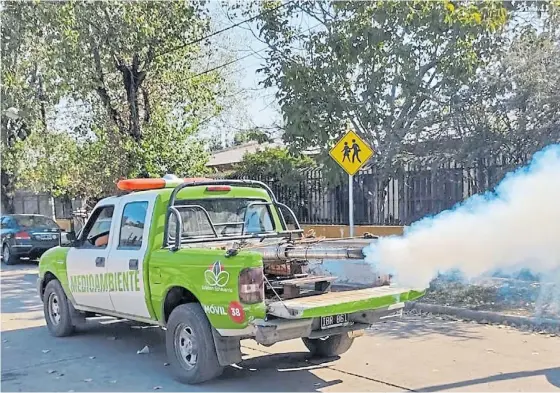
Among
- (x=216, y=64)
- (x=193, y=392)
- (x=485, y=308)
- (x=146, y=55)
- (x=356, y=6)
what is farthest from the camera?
(x=216, y=64)

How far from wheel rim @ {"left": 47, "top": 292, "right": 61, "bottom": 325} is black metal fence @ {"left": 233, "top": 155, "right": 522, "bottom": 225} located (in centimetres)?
770

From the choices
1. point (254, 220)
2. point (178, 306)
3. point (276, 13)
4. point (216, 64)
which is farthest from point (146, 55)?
point (178, 306)

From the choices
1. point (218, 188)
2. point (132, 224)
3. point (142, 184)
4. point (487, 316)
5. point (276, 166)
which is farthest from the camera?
point (276, 166)

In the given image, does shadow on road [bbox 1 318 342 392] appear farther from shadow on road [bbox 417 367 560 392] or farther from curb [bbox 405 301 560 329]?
curb [bbox 405 301 560 329]

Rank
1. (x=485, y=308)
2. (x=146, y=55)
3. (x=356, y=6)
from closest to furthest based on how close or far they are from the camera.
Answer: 1. (x=485, y=308)
2. (x=356, y=6)
3. (x=146, y=55)

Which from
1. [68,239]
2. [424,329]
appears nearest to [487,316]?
[424,329]

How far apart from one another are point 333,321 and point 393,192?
8633 millimetres

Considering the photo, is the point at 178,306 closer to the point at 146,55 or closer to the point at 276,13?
the point at 276,13

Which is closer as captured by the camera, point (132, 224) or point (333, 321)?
point (333, 321)

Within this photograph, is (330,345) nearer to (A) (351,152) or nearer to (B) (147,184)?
(B) (147,184)

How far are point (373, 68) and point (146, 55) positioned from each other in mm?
8318

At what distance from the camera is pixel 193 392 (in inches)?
237

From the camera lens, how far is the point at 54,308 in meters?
8.91

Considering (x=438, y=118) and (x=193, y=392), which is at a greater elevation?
(x=438, y=118)
